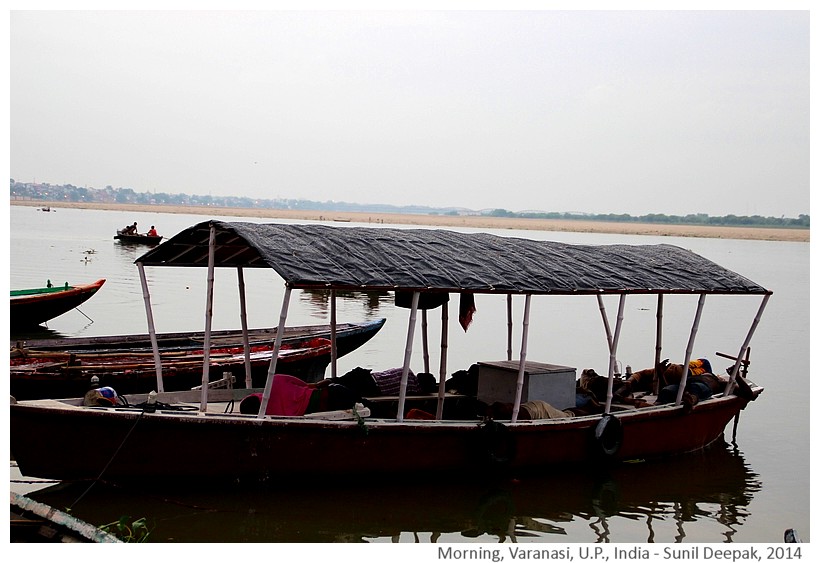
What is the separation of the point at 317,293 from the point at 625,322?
10.1 metres

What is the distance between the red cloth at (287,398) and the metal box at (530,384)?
7.81ft

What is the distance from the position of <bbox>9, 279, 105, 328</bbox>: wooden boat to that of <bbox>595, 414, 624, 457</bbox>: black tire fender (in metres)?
13.5

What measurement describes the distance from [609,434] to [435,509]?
7.67 feet

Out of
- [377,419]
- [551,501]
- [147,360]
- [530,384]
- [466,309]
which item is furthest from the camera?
[147,360]

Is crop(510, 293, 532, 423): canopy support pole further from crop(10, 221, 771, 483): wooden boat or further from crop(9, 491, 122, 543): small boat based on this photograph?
crop(9, 491, 122, 543): small boat

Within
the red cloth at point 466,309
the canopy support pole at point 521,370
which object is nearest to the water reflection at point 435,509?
the canopy support pole at point 521,370

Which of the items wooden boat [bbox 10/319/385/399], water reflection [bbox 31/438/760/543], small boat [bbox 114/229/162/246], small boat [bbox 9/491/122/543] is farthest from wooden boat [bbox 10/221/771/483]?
small boat [bbox 114/229/162/246]

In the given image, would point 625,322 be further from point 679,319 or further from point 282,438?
point 282,438

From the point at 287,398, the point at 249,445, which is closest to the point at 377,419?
the point at 287,398

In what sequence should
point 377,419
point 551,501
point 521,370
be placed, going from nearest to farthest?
1. point 377,419
2. point 521,370
3. point 551,501

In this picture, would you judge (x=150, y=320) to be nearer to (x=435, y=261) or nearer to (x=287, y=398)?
(x=287, y=398)

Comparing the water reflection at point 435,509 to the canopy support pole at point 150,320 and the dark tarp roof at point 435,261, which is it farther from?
the dark tarp roof at point 435,261

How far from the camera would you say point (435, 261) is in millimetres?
9578

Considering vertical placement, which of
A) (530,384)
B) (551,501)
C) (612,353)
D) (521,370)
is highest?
(612,353)
